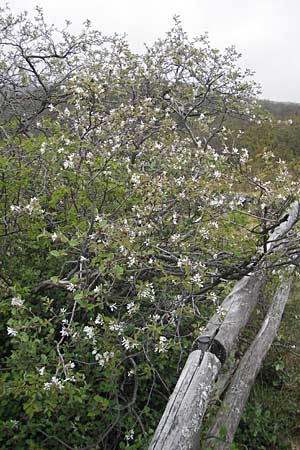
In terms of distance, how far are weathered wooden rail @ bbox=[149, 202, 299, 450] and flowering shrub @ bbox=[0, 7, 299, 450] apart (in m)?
0.16

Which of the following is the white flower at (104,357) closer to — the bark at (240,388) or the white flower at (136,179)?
the bark at (240,388)

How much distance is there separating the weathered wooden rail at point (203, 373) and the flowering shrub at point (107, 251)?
16 centimetres

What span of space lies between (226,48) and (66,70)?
79.3 inches

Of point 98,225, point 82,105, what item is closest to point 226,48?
point 82,105

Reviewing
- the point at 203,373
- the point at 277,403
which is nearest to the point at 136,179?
the point at 203,373

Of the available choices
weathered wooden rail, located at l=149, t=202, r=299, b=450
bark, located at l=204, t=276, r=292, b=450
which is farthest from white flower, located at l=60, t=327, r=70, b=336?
bark, located at l=204, t=276, r=292, b=450

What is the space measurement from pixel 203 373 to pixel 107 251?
100 cm

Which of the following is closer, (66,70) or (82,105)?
(82,105)

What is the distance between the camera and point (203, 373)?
216 centimetres

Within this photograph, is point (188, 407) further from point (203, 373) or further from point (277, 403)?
point (277, 403)

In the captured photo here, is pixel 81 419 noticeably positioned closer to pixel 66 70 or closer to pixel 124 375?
pixel 124 375

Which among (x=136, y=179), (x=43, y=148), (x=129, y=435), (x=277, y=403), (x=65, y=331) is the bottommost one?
(x=277, y=403)

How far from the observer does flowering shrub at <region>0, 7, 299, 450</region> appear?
101 inches

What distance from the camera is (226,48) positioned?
5.42 metres
